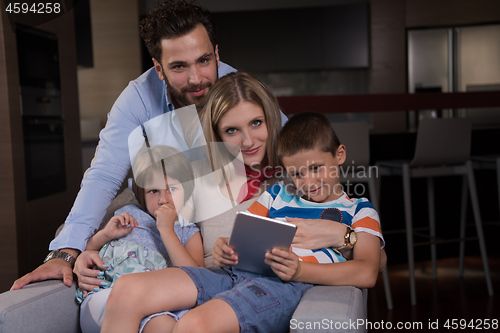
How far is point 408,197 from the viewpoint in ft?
7.98

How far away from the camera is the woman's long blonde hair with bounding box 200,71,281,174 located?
1.39m

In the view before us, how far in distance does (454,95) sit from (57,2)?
8.50ft

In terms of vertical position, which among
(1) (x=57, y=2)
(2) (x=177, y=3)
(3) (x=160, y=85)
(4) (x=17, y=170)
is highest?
(1) (x=57, y=2)

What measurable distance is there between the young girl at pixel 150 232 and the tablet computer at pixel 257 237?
24 centimetres

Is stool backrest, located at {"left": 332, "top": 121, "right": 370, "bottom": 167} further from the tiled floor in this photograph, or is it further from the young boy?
the young boy

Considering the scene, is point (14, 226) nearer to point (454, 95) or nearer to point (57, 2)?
point (57, 2)

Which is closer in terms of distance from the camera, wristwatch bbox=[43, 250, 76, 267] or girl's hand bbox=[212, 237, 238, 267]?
girl's hand bbox=[212, 237, 238, 267]

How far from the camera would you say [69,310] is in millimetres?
1186

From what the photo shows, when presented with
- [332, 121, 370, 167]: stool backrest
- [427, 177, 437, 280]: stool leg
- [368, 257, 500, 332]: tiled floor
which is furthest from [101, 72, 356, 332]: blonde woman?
[427, 177, 437, 280]: stool leg

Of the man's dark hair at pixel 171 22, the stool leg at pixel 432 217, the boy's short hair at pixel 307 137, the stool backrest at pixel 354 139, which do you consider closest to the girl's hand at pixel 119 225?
the boy's short hair at pixel 307 137

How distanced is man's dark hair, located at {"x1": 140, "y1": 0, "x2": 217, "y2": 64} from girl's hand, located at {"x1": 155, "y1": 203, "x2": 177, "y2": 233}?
0.59 meters

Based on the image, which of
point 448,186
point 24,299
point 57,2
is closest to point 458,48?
point 448,186

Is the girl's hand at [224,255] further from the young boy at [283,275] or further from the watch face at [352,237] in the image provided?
the watch face at [352,237]

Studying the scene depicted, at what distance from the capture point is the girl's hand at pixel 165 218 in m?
1.25
